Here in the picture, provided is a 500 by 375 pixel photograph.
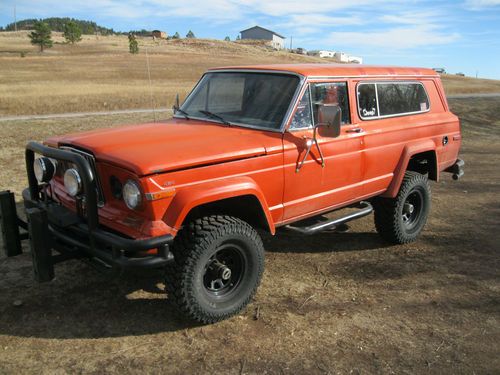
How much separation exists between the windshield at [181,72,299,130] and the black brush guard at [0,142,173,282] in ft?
4.83

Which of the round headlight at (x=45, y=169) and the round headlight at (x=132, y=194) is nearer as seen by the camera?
the round headlight at (x=132, y=194)

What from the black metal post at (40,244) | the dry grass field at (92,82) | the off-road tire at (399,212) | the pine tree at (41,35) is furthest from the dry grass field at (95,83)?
the black metal post at (40,244)

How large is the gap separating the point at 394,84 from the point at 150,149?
3.13 metres

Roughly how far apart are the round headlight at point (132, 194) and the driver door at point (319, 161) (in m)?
Answer: 1.33

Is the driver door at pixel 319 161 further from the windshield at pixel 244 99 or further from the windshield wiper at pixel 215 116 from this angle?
the windshield wiper at pixel 215 116

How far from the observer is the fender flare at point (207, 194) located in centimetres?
325

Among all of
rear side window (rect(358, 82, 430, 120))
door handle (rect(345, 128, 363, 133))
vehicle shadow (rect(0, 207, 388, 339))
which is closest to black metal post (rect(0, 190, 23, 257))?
vehicle shadow (rect(0, 207, 388, 339))

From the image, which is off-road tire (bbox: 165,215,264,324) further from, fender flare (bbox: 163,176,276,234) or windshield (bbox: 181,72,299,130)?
windshield (bbox: 181,72,299,130)

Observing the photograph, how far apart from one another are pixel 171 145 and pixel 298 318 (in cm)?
172

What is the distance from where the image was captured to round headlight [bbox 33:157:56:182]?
384cm

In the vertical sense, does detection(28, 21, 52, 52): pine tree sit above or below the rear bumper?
above

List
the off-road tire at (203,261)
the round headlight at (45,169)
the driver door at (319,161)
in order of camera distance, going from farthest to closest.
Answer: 1. the driver door at (319,161)
2. the round headlight at (45,169)
3. the off-road tire at (203,261)

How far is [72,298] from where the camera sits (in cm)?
403

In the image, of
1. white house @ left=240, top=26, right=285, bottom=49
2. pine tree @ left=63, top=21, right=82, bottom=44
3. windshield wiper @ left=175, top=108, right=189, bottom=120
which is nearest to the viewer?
windshield wiper @ left=175, top=108, right=189, bottom=120
